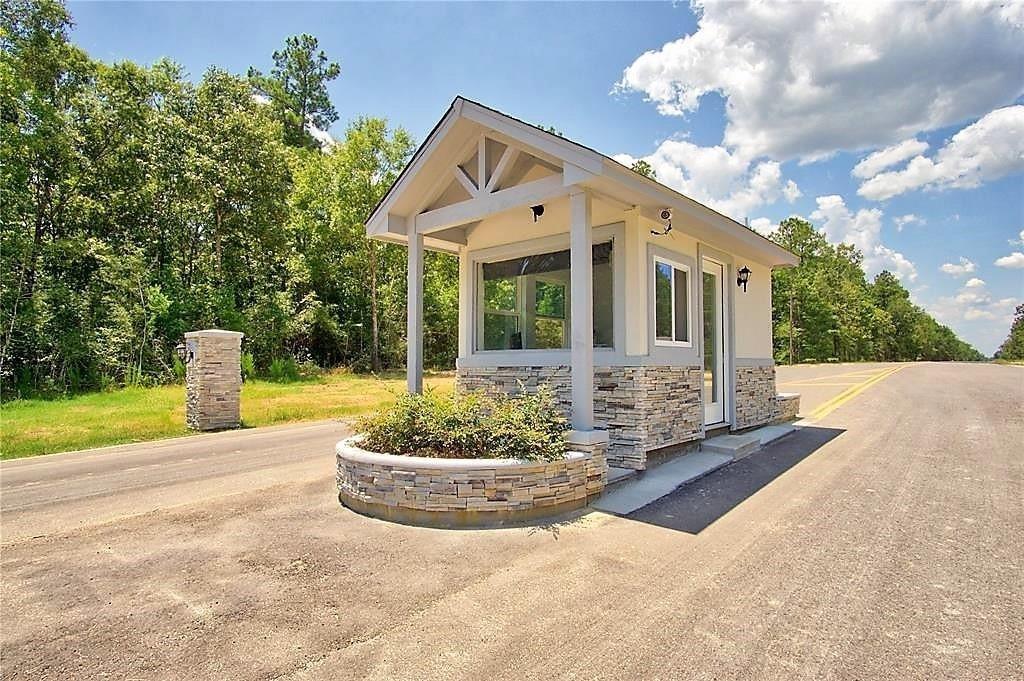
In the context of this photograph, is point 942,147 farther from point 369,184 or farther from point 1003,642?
point 369,184

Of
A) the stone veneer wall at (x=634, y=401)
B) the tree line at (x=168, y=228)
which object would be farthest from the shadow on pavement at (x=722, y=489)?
the tree line at (x=168, y=228)

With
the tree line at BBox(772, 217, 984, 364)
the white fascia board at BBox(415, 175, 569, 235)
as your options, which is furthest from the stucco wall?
the tree line at BBox(772, 217, 984, 364)

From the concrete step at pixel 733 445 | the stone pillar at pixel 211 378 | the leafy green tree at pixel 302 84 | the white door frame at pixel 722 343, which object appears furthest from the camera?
the leafy green tree at pixel 302 84

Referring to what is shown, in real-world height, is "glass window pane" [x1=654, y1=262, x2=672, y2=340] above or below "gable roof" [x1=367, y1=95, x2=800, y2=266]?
below

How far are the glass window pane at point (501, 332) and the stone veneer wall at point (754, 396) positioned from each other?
3.86 meters

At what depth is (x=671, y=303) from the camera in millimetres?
7039

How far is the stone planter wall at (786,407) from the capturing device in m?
9.92

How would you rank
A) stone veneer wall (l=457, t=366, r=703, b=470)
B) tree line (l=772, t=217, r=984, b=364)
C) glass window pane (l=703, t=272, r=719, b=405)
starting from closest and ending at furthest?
1. stone veneer wall (l=457, t=366, r=703, b=470)
2. glass window pane (l=703, t=272, r=719, b=405)
3. tree line (l=772, t=217, r=984, b=364)

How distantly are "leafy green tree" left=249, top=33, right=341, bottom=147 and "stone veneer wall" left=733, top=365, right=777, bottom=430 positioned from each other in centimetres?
2720

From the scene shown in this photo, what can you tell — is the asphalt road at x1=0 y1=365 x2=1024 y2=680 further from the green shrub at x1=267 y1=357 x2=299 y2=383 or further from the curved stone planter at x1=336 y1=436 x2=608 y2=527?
the green shrub at x1=267 y1=357 x2=299 y2=383

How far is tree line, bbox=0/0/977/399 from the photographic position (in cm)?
1474

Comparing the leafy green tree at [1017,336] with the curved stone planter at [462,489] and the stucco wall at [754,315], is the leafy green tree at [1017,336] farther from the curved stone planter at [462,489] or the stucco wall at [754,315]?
the curved stone planter at [462,489]

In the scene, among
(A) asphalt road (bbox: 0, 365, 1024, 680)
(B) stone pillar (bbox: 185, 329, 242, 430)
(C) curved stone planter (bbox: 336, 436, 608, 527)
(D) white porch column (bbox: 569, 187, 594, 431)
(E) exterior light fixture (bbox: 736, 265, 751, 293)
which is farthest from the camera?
(B) stone pillar (bbox: 185, 329, 242, 430)

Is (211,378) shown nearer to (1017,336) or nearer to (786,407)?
(786,407)
